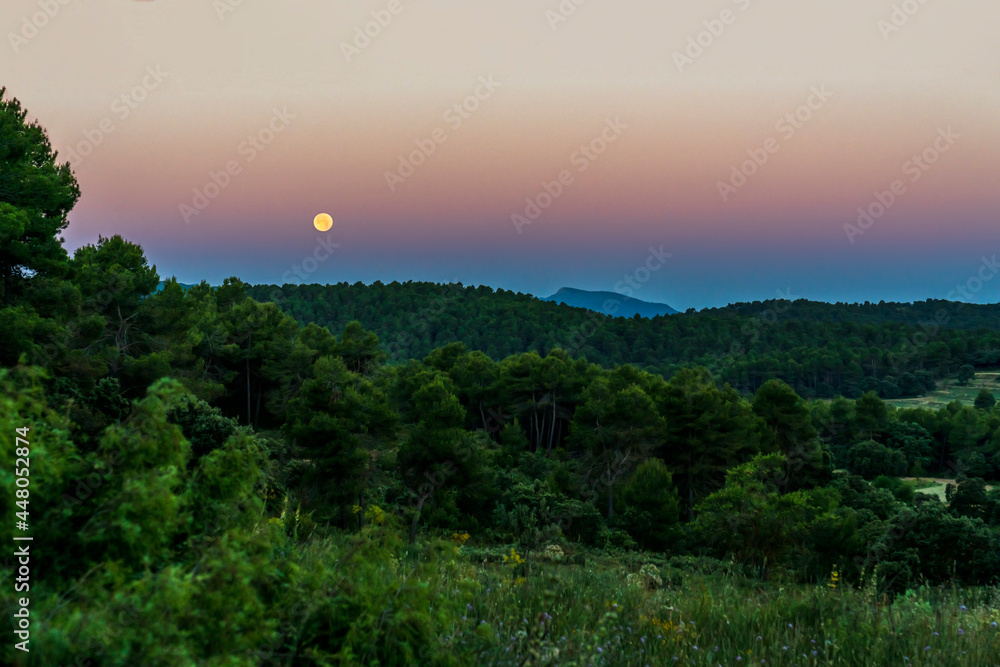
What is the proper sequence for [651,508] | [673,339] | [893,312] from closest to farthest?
1. [651,508]
2. [673,339]
3. [893,312]

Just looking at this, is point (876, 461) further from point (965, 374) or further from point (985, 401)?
point (965, 374)

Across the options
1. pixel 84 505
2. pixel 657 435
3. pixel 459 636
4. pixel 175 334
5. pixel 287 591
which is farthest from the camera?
pixel 657 435

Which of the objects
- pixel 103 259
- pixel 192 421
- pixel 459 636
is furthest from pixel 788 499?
pixel 103 259

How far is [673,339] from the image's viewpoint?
121188 mm

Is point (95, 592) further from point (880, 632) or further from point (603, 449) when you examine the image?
point (603, 449)

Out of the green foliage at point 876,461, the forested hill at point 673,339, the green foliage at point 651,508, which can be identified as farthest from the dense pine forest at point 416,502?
the forested hill at point 673,339

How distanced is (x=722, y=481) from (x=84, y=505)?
46767 millimetres

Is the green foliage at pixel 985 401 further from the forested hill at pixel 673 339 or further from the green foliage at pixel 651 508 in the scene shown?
the green foliage at pixel 651 508

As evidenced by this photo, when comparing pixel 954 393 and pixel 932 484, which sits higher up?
pixel 954 393

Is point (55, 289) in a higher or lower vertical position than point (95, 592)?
higher

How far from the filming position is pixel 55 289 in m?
22.0

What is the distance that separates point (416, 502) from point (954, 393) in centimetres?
11038

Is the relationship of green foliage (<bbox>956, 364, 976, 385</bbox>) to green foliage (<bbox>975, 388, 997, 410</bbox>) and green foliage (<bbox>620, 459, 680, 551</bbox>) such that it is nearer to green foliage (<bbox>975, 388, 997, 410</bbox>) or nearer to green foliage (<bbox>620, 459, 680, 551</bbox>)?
green foliage (<bbox>975, 388, 997, 410</bbox>)

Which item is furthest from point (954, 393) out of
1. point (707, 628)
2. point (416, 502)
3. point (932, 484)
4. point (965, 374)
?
point (707, 628)
